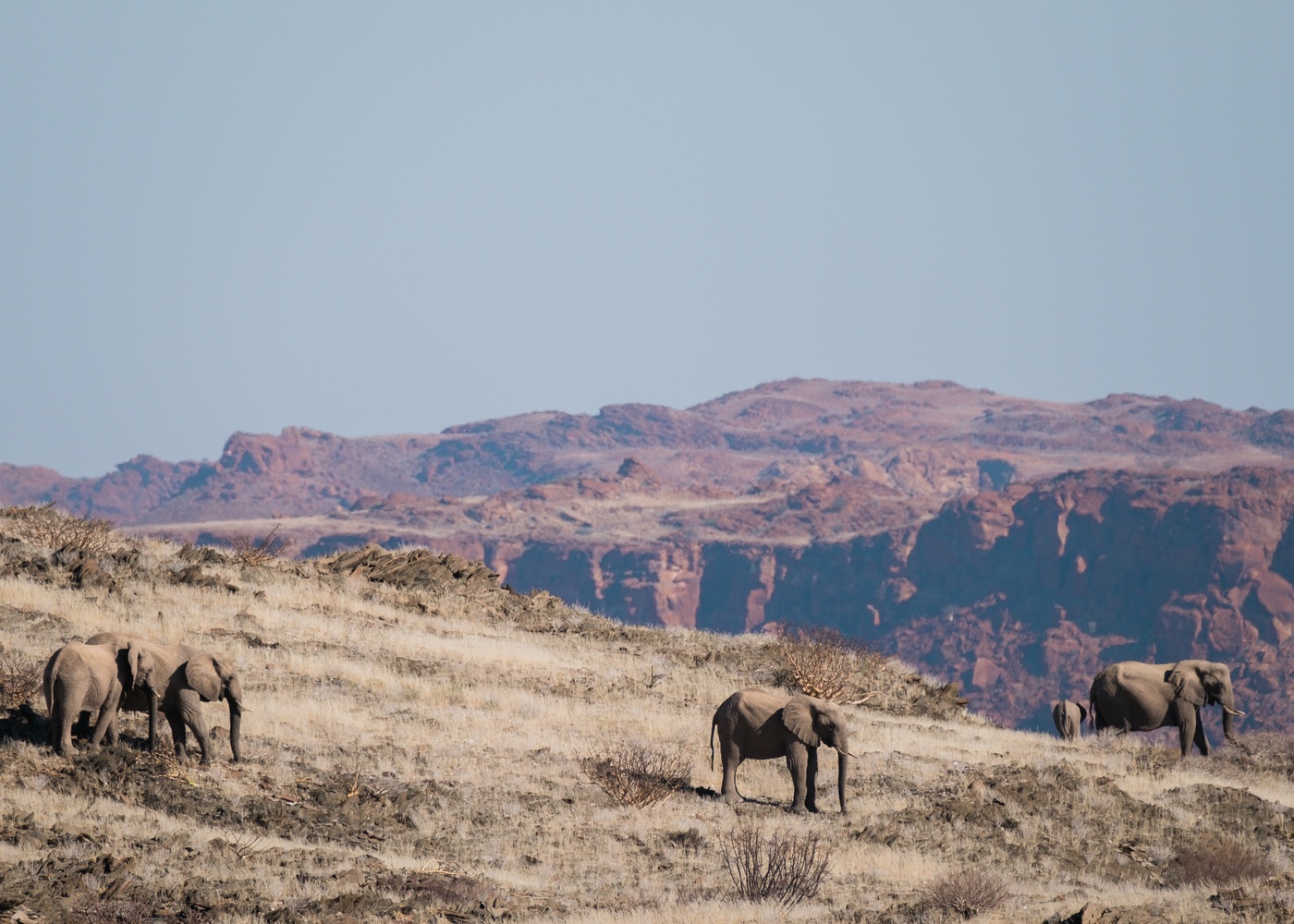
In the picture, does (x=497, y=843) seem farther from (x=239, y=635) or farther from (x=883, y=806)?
(x=239, y=635)

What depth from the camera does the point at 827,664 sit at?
31984mm

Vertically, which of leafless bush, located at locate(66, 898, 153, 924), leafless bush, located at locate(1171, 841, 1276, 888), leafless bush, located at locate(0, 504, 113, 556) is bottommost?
leafless bush, located at locate(1171, 841, 1276, 888)

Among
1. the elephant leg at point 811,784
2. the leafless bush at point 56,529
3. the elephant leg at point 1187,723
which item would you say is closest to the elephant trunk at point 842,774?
the elephant leg at point 811,784

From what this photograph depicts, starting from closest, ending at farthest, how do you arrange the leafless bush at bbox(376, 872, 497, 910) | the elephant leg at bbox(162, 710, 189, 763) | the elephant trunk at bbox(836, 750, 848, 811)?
the leafless bush at bbox(376, 872, 497, 910) → the elephant leg at bbox(162, 710, 189, 763) → the elephant trunk at bbox(836, 750, 848, 811)

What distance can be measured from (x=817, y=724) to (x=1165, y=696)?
10004 mm

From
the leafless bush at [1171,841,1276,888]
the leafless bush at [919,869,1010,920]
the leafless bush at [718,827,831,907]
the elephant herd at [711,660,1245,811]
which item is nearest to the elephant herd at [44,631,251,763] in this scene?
the elephant herd at [711,660,1245,811]

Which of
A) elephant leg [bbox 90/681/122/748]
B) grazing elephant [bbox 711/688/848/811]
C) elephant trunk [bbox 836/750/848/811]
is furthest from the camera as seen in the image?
elephant trunk [bbox 836/750/848/811]

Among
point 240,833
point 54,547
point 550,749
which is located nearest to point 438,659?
point 550,749

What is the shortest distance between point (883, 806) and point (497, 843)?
20.1 feet

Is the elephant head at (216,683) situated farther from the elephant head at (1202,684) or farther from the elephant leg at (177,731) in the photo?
the elephant head at (1202,684)

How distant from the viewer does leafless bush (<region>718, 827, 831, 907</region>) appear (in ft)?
52.2

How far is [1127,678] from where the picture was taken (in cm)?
2769

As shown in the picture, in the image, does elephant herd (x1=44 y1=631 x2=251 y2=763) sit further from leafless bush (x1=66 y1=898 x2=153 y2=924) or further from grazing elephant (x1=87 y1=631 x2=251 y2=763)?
leafless bush (x1=66 y1=898 x2=153 y2=924)

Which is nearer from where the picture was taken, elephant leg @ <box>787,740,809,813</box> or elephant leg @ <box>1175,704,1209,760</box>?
elephant leg @ <box>787,740,809,813</box>
